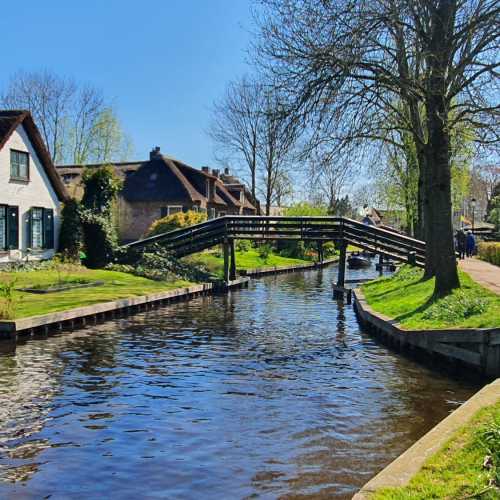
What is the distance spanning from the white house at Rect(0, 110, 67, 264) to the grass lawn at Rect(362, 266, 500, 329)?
52.2 ft


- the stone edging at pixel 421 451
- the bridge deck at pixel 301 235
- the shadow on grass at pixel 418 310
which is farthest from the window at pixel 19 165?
the stone edging at pixel 421 451

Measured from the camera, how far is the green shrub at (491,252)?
1173 inches

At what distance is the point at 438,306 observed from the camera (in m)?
15.9

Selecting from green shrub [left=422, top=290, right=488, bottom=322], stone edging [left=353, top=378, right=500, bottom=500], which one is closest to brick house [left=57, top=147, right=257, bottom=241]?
green shrub [left=422, top=290, right=488, bottom=322]

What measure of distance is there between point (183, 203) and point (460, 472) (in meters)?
49.5

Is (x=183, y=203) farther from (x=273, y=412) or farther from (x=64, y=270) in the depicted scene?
(x=273, y=412)

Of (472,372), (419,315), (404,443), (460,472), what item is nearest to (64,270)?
(419,315)

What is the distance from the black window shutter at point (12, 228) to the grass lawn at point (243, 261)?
428 inches

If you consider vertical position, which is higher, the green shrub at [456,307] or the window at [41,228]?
the window at [41,228]

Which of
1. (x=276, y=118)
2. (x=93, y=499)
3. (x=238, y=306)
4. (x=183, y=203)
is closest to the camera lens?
(x=93, y=499)

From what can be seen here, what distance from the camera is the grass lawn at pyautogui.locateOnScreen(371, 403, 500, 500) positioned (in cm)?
536

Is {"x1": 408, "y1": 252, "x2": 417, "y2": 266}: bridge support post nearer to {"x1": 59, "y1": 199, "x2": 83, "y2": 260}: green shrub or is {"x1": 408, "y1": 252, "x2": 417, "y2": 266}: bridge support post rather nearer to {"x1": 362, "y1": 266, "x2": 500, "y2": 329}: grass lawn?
{"x1": 362, "y1": 266, "x2": 500, "y2": 329}: grass lawn

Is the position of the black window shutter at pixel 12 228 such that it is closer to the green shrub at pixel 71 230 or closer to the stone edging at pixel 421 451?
the green shrub at pixel 71 230

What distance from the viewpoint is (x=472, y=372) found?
1274 cm
